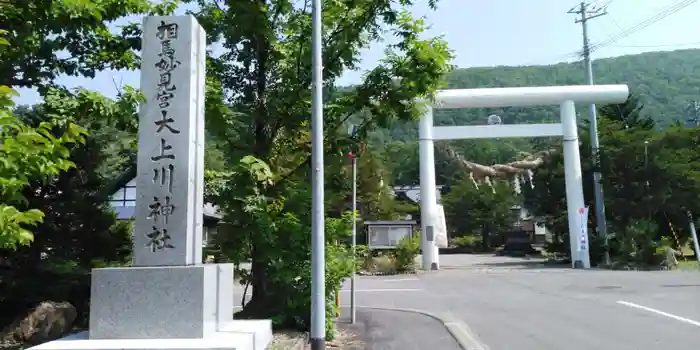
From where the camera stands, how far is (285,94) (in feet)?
32.3

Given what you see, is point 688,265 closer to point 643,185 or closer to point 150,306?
point 643,185

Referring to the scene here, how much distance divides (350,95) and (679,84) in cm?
8363

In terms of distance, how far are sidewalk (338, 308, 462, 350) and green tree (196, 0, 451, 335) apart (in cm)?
127

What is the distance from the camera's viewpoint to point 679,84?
78875mm

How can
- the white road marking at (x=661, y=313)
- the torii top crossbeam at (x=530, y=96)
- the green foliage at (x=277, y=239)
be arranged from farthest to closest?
the torii top crossbeam at (x=530, y=96), the white road marking at (x=661, y=313), the green foliage at (x=277, y=239)

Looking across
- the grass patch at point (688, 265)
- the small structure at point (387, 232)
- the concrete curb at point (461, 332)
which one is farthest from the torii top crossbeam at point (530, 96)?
the concrete curb at point (461, 332)

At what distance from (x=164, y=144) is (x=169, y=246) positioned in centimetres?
103

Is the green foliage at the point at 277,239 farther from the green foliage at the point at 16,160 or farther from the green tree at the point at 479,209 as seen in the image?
the green tree at the point at 479,209

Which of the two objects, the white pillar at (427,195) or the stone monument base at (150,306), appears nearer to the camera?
the stone monument base at (150,306)

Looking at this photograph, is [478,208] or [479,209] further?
[478,208]

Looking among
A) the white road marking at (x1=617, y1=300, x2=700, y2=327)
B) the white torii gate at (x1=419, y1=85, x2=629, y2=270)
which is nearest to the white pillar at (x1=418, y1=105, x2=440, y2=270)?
the white torii gate at (x1=419, y1=85, x2=629, y2=270)

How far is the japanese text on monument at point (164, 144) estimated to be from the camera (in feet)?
18.3

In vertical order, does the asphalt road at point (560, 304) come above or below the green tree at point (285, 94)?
below

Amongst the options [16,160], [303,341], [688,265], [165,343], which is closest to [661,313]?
[303,341]
